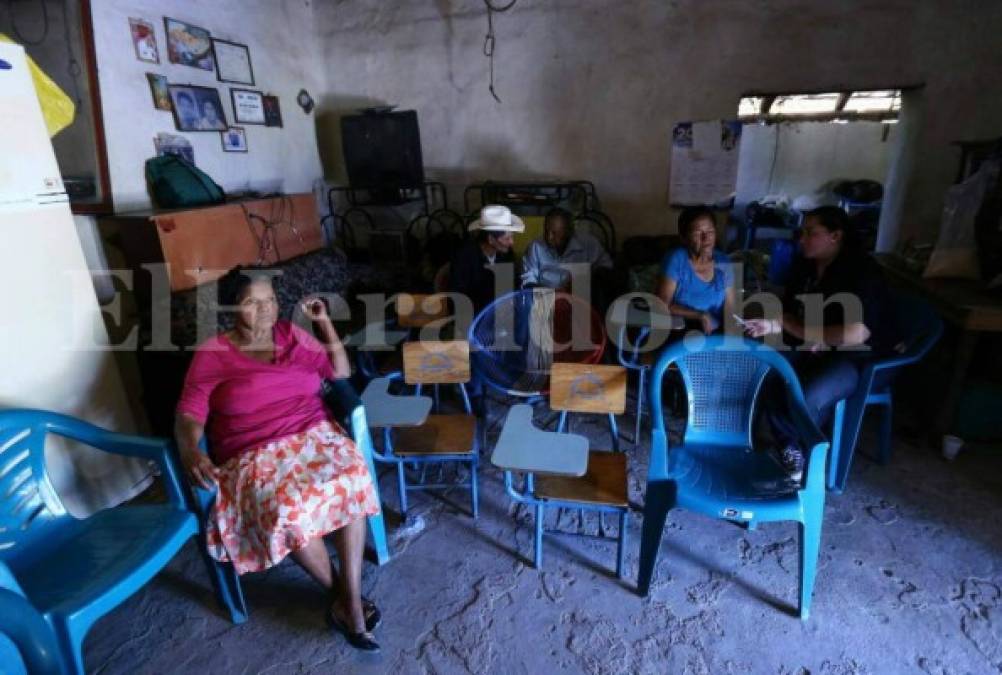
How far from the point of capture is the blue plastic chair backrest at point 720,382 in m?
1.87

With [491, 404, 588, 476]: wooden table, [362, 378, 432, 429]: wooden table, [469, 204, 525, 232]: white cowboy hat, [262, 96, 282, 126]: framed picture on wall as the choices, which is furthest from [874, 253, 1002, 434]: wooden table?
[262, 96, 282, 126]: framed picture on wall

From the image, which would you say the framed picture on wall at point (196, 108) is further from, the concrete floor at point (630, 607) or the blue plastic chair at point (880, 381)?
the blue plastic chair at point (880, 381)

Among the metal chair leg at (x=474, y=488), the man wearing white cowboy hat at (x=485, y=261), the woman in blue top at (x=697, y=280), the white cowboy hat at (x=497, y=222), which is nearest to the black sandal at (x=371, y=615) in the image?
the metal chair leg at (x=474, y=488)

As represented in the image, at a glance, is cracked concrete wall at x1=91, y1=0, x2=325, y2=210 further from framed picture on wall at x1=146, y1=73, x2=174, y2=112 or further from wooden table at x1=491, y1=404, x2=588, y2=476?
wooden table at x1=491, y1=404, x2=588, y2=476

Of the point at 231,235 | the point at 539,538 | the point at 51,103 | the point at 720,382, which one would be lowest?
the point at 539,538

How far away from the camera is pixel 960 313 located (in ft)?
7.47

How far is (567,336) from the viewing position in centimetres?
258

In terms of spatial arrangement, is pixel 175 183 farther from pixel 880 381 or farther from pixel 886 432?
pixel 886 432

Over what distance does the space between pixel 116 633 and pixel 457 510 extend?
1199 millimetres

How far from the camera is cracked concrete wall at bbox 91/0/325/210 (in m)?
2.92

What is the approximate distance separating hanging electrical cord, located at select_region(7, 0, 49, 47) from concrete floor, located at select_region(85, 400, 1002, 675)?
2.89 metres

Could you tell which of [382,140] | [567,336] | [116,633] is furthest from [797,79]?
[116,633]

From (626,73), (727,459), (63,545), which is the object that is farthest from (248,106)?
(727,459)

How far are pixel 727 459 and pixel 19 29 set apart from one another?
13.7ft
